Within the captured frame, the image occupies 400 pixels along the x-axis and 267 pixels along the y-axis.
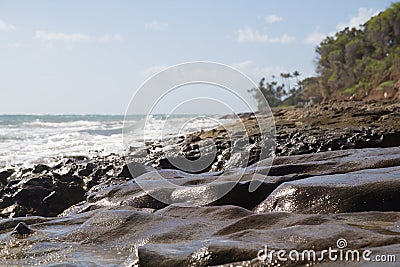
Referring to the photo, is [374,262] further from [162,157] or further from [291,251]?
[162,157]

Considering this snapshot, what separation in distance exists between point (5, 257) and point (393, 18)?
2559 inches

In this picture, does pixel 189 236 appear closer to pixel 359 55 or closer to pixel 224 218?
pixel 224 218

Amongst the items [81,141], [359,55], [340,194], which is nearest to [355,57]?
[359,55]

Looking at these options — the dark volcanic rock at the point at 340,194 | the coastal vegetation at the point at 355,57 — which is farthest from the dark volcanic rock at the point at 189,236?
the coastal vegetation at the point at 355,57

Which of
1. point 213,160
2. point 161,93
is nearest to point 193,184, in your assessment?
point 161,93

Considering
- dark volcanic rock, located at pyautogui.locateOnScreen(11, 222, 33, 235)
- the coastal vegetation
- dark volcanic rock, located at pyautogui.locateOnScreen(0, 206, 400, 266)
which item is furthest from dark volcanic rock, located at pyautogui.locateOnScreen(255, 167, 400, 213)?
the coastal vegetation

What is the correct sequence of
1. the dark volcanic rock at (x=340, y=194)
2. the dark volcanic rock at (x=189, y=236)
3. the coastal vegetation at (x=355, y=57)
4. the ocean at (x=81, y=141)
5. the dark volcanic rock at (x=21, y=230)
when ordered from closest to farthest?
the dark volcanic rock at (x=189, y=236)
the dark volcanic rock at (x=340, y=194)
the dark volcanic rock at (x=21, y=230)
the ocean at (x=81, y=141)
the coastal vegetation at (x=355, y=57)

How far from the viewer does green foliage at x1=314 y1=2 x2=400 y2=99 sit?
54438 millimetres

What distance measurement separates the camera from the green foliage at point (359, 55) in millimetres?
54438

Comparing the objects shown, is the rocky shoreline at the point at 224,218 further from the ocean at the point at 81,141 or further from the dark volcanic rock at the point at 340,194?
the ocean at the point at 81,141

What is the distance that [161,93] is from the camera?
20.2 feet

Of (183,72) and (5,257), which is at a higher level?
(183,72)

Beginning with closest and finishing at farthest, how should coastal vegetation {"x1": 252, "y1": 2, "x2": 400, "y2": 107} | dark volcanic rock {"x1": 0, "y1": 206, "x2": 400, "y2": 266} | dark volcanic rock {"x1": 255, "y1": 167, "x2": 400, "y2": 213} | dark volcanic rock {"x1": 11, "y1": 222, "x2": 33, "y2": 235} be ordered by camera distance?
dark volcanic rock {"x1": 0, "y1": 206, "x2": 400, "y2": 266} → dark volcanic rock {"x1": 255, "y1": 167, "x2": 400, "y2": 213} → dark volcanic rock {"x1": 11, "y1": 222, "x2": 33, "y2": 235} → coastal vegetation {"x1": 252, "y1": 2, "x2": 400, "y2": 107}

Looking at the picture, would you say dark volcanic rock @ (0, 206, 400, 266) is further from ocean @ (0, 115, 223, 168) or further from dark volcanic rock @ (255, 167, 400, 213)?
ocean @ (0, 115, 223, 168)
